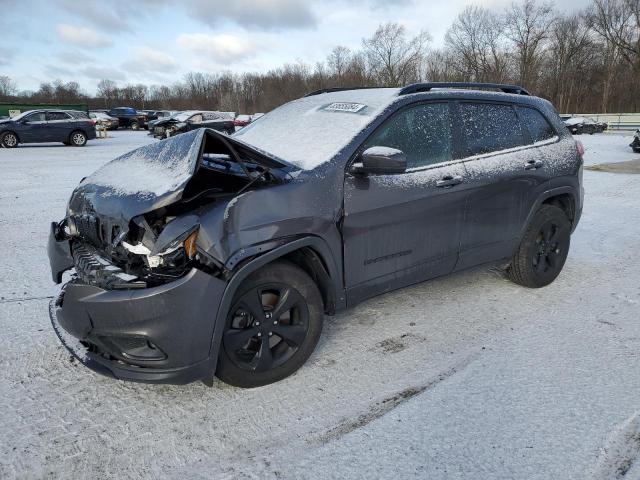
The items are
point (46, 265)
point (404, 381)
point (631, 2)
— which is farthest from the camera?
point (631, 2)

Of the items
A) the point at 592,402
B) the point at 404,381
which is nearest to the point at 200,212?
the point at 404,381

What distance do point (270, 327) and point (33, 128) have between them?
799 inches

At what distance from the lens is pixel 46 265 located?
4711mm

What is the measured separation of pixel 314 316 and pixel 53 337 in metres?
1.88

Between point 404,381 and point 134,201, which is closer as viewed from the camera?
point 134,201

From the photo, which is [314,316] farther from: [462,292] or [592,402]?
[462,292]

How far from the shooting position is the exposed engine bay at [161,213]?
7.65 feet

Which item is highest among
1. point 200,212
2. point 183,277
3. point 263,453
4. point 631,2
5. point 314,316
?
point 631,2

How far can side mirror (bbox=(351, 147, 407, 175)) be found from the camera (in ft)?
9.21

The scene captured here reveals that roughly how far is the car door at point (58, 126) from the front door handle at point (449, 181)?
20.2 metres

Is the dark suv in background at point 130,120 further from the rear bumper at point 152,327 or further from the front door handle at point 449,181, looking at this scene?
the rear bumper at point 152,327

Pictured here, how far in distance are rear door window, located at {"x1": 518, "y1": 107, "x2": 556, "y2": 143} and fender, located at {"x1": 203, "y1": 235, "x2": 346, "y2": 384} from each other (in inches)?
95.9

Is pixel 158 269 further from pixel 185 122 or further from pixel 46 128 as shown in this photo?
pixel 185 122

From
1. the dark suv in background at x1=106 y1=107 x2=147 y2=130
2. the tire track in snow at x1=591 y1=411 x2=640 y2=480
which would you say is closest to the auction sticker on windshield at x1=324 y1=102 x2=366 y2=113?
the tire track in snow at x1=591 y1=411 x2=640 y2=480
